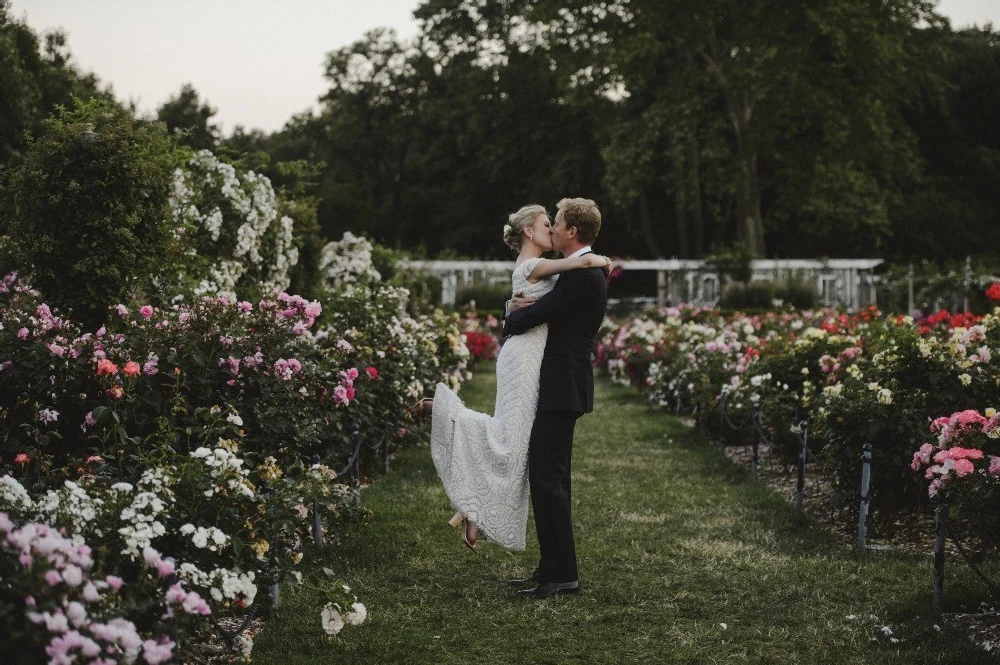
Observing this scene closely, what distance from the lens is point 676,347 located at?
1353 centimetres

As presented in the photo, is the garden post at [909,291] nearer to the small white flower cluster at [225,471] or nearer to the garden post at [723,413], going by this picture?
the garden post at [723,413]

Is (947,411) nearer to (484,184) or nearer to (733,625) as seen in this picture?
(733,625)

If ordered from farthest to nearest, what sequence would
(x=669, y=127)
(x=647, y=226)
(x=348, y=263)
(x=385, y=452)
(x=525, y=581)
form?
(x=647, y=226) → (x=669, y=127) → (x=348, y=263) → (x=385, y=452) → (x=525, y=581)

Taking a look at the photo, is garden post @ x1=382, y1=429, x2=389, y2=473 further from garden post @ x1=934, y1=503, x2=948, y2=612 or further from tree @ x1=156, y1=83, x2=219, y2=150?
tree @ x1=156, y1=83, x2=219, y2=150

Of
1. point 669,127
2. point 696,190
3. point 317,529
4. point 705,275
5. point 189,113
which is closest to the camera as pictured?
point 317,529

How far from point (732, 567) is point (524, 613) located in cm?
138

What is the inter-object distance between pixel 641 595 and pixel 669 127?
26.3 m

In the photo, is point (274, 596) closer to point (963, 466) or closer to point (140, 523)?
point (140, 523)

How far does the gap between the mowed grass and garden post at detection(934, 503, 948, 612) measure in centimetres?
7

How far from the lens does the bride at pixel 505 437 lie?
193 inches

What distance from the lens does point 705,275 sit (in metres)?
28.7

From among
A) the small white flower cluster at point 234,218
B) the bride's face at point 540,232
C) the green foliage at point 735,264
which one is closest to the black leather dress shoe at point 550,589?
the bride's face at point 540,232

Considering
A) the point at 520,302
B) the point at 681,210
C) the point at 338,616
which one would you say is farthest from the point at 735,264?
the point at 338,616

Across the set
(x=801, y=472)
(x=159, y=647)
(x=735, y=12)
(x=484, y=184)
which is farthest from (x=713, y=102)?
(x=159, y=647)
